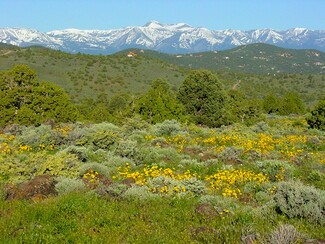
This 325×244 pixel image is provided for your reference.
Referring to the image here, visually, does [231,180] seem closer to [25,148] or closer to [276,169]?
[276,169]

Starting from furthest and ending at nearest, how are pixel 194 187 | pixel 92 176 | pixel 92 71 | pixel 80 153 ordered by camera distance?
pixel 92 71 → pixel 80 153 → pixel 92 176 → pixel 194 187

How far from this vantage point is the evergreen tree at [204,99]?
107 feet

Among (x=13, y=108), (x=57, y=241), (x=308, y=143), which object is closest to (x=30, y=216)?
(x=57, y=241)

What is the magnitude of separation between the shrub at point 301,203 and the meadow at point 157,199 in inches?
0.9

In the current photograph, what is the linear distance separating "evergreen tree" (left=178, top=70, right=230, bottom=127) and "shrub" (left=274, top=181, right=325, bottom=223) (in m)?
24.1

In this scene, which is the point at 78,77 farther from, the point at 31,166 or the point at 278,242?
the point at 278,242

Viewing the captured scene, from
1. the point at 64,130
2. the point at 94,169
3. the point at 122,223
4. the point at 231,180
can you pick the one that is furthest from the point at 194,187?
the point at 64,130

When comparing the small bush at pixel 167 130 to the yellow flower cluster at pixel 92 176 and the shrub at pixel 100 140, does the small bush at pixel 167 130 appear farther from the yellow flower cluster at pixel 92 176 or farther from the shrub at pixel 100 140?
the yellow flower cluster at pixel 92 176

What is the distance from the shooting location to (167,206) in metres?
8.45

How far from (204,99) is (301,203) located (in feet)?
82.0

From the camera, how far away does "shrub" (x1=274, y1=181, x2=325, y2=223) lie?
7695mm

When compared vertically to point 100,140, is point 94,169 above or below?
above

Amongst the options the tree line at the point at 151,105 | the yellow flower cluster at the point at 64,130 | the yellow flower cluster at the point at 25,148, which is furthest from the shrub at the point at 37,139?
the tree line at the point at 151,105

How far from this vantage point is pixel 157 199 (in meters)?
8.87
